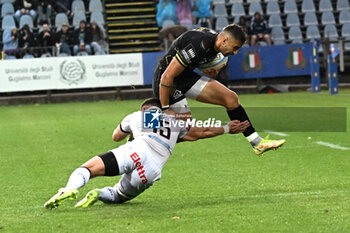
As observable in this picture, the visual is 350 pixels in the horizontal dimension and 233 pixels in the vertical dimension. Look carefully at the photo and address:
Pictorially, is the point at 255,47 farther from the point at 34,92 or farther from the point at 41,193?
the point at 41,193

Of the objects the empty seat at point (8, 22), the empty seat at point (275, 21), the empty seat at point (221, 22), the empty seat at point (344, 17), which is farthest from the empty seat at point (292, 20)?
the empty seat at point (8, 22)

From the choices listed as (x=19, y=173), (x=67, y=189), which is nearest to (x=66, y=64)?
(x=19, y=173)

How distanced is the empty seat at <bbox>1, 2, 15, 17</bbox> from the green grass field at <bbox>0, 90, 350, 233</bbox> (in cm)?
1473

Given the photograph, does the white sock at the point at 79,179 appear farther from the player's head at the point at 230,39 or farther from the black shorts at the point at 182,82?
the player's head at the point at 230,39

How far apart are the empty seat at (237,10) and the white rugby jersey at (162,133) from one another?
22.7m

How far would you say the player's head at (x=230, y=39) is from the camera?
759cm

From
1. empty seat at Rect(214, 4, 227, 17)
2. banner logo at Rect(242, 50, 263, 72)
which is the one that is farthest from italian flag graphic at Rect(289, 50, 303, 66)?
empty seat at Rect(214, 4, 227, 17)

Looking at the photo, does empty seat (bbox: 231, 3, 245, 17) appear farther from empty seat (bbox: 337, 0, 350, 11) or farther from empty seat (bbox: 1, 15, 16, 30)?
empty seat (bbox: 1, 15, 16, 30)

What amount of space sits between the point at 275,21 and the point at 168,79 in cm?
2236

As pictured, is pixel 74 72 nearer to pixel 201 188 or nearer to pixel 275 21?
pixel 275 21

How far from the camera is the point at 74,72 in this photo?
963 inches

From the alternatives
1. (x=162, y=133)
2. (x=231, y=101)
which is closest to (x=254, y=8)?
(x=231, y=101)

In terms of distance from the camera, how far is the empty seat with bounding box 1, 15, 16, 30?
2756 centimetres

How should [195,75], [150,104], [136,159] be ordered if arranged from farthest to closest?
[195,75] → [150,104] → [136,159]
